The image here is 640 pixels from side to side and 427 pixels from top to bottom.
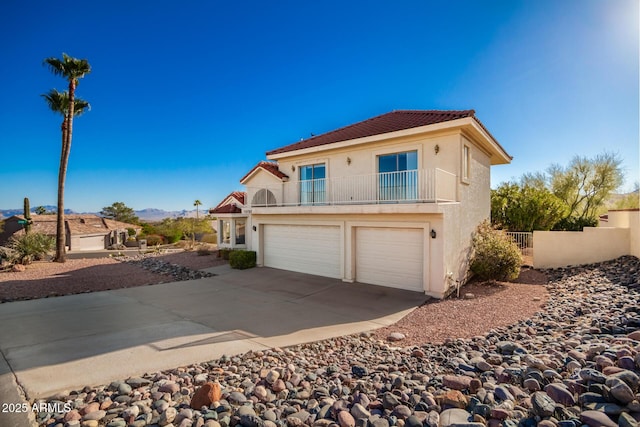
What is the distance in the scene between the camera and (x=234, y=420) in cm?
354

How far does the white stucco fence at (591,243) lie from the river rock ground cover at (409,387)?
29.2ft

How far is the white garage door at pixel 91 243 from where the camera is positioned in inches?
1570

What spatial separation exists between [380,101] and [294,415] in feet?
57.2

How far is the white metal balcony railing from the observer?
10.9 m

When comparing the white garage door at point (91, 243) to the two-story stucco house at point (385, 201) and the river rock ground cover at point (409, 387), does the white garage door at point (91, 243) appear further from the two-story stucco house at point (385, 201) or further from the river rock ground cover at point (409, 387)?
the river rock ground cover at point (409, 387)

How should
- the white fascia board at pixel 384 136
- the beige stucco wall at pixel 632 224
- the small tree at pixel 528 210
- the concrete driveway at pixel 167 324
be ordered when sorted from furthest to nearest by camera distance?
→ the small tree at pixel 528 210, the beige stucco wall at pixel 632 224, the white fascia board at pixel 384 136, the concrete driveway at pixel 167 324

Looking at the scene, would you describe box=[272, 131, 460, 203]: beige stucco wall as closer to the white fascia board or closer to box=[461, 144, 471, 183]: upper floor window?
the white fascia board

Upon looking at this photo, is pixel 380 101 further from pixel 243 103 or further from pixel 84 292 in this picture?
pixel 84 292

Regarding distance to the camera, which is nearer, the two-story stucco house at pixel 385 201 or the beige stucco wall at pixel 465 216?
the beige stucco wall at pixel 465 216

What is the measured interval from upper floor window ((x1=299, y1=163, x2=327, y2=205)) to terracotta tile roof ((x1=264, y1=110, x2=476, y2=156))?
48.5 inches

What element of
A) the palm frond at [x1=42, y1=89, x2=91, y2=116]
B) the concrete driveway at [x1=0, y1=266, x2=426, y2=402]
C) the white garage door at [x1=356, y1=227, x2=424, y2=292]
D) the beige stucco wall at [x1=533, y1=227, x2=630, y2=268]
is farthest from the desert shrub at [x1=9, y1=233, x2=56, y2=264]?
the beige stucco wall at [x1=533, y1=227, x2=630, y2=268]

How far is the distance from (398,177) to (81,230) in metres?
45.8

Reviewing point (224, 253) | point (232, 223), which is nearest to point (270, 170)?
point (232, 223)

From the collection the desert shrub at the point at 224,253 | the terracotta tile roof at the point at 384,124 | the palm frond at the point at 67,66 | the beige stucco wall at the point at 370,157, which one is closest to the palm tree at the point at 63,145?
the palm frond at the point at 67,66
